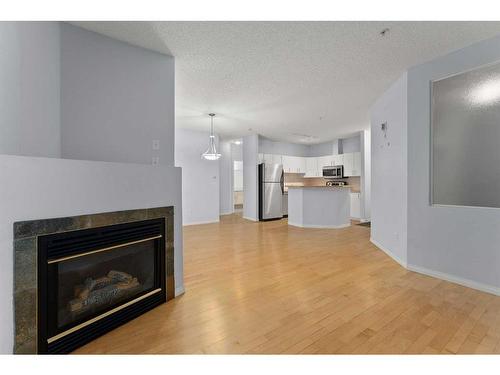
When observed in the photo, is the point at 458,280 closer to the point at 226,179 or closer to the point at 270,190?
the point at 270,190

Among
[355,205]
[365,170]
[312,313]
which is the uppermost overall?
[365,170]

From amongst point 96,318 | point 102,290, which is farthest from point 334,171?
point 96,318

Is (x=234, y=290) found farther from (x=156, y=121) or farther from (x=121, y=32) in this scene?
(x=121, y=32)

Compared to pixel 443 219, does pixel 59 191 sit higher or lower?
higher

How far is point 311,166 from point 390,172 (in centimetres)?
471

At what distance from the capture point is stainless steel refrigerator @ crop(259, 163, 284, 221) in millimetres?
6910

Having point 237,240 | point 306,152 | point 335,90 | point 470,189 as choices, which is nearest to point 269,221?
point 237,240

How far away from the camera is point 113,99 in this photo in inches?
90.2

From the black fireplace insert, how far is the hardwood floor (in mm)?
131

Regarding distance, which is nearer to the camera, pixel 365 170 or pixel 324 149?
pixel 365 170

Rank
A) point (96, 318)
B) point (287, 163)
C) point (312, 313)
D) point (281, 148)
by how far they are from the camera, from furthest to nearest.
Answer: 1. point (281, 148)
2. point (287, 163)
3. point (312, 313)
4. point (96, 318)

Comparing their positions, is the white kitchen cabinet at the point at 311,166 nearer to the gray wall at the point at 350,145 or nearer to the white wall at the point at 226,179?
the gray wall at the point at 350,145

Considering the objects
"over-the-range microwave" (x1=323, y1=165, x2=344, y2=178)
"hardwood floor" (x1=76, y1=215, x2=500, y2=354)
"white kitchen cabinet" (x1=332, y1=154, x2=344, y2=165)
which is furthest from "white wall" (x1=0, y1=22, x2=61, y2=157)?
"white kitchen cabinet" (x1=332, y1=154, x2=344, y2=165)

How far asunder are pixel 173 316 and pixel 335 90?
378 cm
